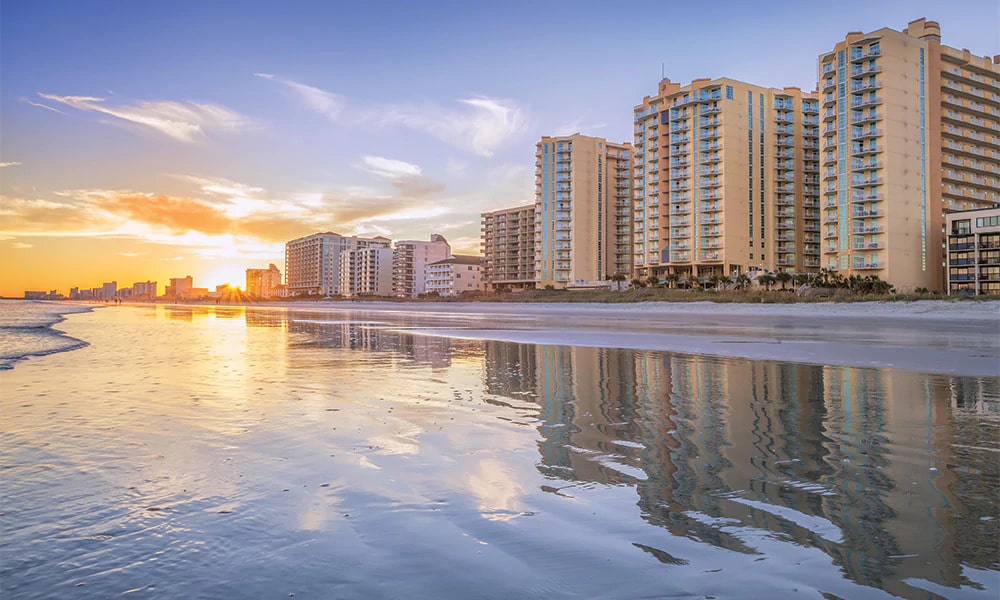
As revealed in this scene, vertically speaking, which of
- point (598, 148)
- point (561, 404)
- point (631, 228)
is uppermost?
point (598, 148)

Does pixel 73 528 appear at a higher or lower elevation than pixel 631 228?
lower

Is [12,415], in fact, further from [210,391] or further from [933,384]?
[933,384]

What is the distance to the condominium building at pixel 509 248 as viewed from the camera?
142 meters

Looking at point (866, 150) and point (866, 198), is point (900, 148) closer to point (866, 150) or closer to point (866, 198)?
point (866, 150)

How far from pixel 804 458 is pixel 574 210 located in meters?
120

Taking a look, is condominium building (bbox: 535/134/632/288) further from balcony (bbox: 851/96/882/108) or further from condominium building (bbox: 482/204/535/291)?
balcony (bbox: 851/96/882/108)

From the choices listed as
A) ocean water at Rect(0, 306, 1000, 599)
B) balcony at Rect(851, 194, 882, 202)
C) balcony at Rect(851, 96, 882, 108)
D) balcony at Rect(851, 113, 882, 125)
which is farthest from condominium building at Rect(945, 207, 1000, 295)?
ocean water at Rect(0, 306, 1000, 599)

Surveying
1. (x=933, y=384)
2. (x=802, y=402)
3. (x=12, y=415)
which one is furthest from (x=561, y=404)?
(x=12, y=415)

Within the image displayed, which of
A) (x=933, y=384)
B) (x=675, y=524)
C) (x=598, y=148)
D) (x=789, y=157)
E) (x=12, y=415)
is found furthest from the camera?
(x=598, y=148)

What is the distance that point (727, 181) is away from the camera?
97.0 m

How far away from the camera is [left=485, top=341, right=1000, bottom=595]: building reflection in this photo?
3.81 meters

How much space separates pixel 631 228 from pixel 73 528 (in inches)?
5171

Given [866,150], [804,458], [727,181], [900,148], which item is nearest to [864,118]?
[866,150]

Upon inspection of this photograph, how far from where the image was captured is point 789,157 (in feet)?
339
